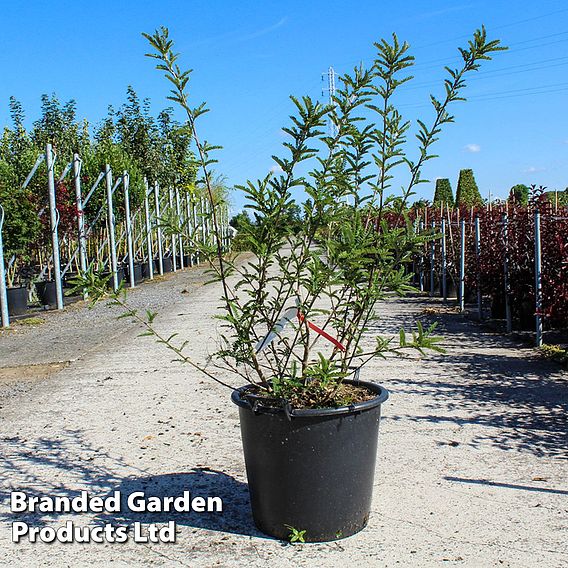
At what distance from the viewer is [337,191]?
11.6 feet

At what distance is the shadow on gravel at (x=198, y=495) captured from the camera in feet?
11.5

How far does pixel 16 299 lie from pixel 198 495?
9452 millimetres

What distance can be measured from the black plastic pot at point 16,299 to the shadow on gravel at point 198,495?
8.98m

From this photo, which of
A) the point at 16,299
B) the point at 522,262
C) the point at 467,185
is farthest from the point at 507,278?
the point at 467,185

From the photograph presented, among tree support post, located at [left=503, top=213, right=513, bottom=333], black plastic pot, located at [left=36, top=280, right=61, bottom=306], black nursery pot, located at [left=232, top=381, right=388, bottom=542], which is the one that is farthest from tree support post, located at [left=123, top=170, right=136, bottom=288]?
black nursery pot, located at [left=232, top=381, right=388, bottom=542]

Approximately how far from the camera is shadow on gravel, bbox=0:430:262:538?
3.57 metres

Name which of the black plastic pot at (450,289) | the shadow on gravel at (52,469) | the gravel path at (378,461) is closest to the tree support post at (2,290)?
the gravel path at (378,461)

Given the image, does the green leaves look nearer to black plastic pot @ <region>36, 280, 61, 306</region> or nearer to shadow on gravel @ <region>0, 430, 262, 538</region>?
shadow on gravel @ <region>0, 430, 262, 538</region>

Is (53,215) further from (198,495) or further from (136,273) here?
(198,495)

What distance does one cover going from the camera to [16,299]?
40.4 ft

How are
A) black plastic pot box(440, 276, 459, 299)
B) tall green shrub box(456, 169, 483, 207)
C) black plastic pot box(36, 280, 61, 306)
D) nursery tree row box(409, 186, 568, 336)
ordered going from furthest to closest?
tall green shrub box(456, 169, 483, 207) → black plastic pot box(440, 276, 459, 299) → black plastic pot box(36, 280, 61, 306) → nursery tree row box(409, 186, 568, 336)

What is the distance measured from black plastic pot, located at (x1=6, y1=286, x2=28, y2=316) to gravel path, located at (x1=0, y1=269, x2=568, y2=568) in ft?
14.4

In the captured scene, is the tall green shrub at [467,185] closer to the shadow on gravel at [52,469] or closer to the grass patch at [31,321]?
the grass patch at [31,321]

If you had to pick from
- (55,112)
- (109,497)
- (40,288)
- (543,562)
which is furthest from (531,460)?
(55,112)
